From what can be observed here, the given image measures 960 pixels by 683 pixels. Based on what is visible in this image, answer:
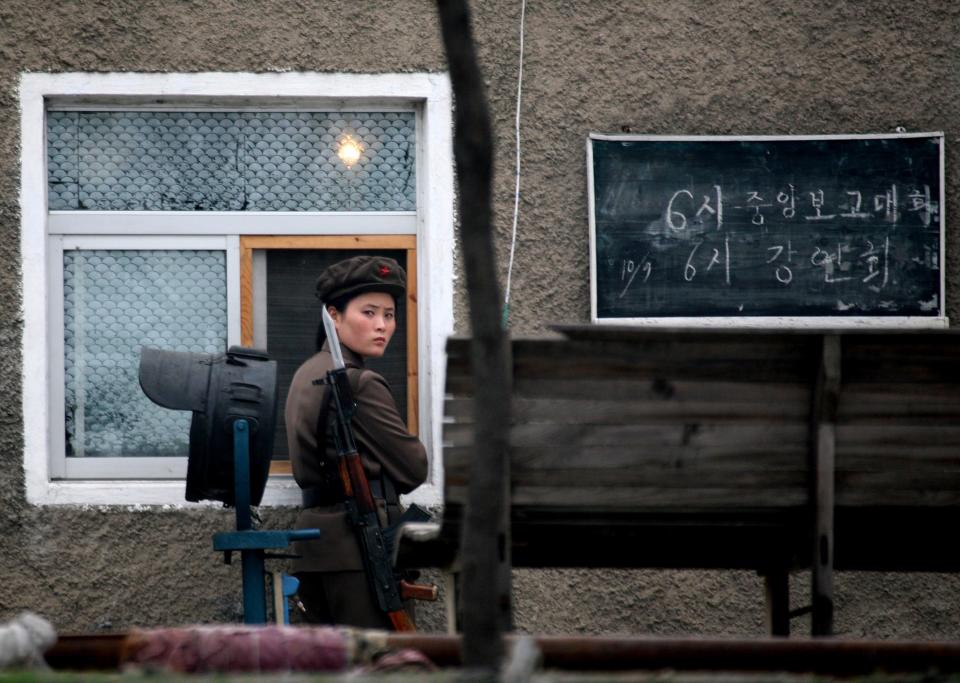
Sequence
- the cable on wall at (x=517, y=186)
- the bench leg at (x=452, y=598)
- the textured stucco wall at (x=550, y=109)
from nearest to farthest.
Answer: the bench leg at (x=452, y=598)
the textured stucco wall at (x=550, y=109)
the cable on wall at (x=517, y=186)

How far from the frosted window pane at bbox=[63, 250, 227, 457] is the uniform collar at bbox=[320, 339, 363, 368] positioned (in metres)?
0.77

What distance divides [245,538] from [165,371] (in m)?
0.67

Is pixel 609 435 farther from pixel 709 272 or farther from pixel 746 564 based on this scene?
Result: pixel 709 272

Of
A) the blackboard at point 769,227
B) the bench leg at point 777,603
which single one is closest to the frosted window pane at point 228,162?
the blackboard at point 769,227

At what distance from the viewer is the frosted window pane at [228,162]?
6.19 m

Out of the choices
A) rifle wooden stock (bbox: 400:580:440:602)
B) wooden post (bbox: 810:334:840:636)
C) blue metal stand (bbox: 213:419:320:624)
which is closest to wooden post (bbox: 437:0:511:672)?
wooden post (bbox: 810:334:840:636)

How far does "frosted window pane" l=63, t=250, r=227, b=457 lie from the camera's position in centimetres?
621

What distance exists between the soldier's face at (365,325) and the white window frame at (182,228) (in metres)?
0.43

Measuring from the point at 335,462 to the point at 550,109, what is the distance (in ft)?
6.06

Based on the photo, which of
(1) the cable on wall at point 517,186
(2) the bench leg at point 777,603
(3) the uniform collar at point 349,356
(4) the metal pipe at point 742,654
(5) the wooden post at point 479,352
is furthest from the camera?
(1) the cable on wall at point 517,186

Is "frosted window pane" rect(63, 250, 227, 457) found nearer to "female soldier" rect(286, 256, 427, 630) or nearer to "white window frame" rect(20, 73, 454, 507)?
"white window frame" rect(20, 73, 454, 507)

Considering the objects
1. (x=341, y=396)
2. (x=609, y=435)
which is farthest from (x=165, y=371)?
(x=609, y=435)

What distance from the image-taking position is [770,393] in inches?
140

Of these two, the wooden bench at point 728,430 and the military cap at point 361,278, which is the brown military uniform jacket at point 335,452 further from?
the wooden bench at point 728,430
